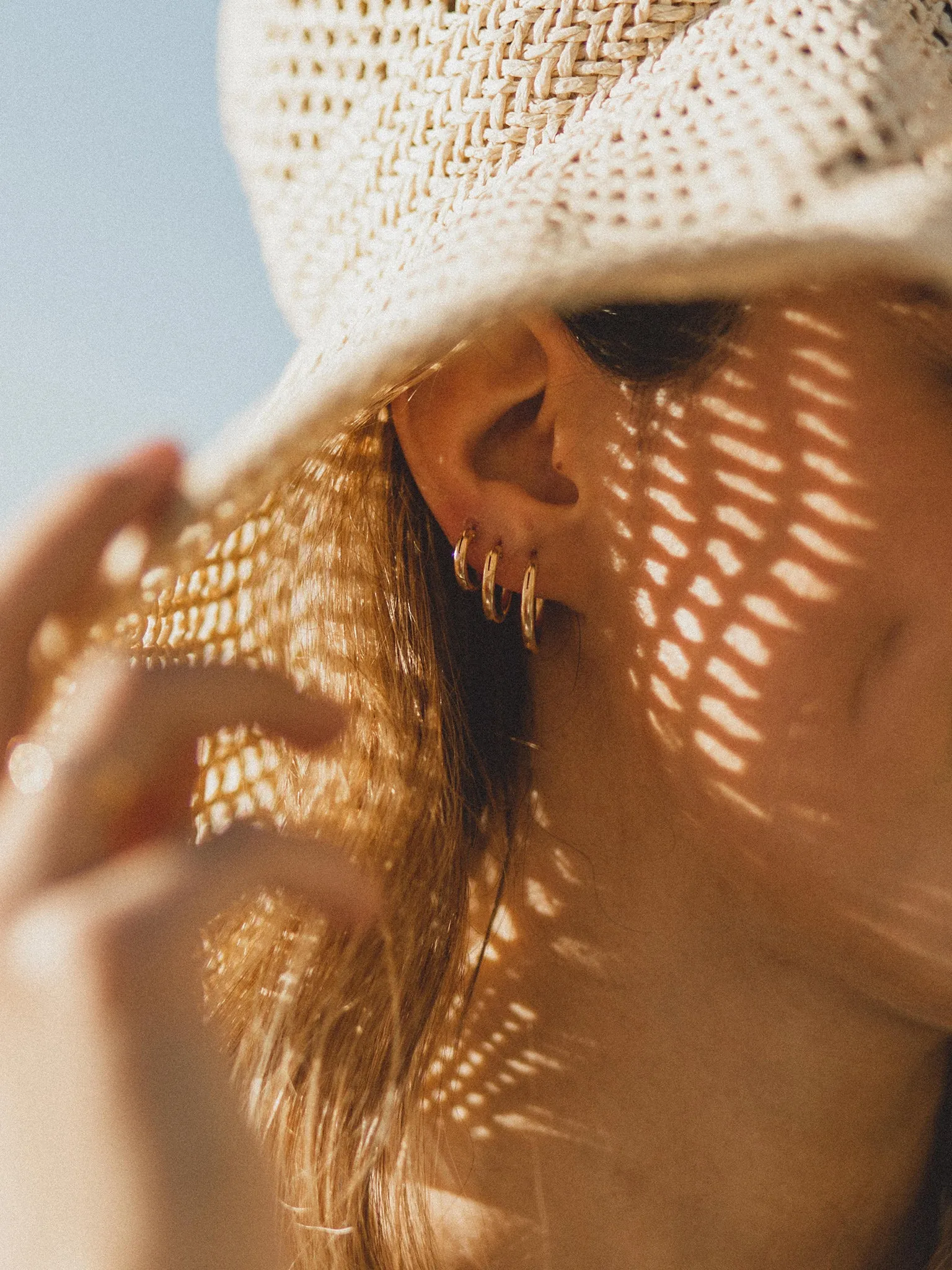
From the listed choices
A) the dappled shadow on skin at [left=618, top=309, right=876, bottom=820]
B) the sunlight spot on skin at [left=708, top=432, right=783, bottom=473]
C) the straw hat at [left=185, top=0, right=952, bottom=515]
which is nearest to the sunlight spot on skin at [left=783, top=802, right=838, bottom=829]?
the dappled shadow on skin at [left=618, top=309, right=876, bottom=820]

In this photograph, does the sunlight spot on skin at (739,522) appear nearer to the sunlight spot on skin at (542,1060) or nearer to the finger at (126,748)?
the finger at (126,748)

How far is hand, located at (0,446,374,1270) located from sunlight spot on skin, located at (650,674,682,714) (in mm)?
284

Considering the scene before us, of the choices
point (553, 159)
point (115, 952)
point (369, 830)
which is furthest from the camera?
point (369, 830)

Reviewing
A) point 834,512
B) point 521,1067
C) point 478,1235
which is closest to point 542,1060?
point 521,1067

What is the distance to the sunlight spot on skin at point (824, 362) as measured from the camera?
27.1 inches

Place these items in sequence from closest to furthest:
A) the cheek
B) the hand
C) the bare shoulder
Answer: the hand → the cheek → the bare shoulder

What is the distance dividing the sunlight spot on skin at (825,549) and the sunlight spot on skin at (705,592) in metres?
0.06

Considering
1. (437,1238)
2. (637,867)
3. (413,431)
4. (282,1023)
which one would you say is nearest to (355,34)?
(413,431)

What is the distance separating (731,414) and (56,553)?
0.41 m

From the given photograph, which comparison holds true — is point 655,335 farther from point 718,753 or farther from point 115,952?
point 115,952

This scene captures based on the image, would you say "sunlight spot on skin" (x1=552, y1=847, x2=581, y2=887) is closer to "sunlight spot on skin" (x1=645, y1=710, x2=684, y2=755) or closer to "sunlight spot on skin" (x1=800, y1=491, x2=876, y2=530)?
"sunlight spot on skin" (x1=645, y1=710, x2=684, y2=755)

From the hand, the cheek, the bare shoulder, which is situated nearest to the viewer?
the hand

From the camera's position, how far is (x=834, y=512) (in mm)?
687

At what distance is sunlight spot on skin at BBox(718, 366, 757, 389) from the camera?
0.70m
